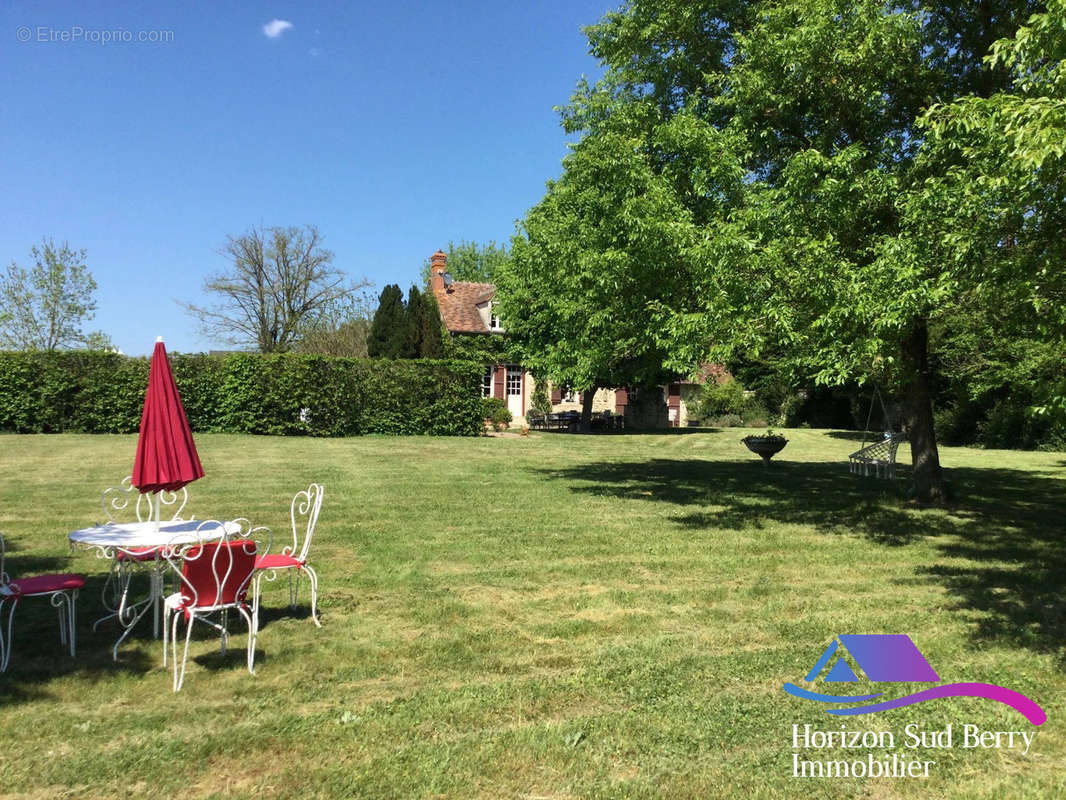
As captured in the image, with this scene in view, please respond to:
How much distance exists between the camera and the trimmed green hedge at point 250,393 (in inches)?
864

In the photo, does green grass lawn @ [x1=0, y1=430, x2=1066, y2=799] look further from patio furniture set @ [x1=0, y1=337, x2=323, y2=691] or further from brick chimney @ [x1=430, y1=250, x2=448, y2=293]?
brick chimney @ [x1=430, y1=250, x2=448, y2=293]

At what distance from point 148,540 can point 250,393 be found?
19115 millimetres

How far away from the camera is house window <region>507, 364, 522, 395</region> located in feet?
123

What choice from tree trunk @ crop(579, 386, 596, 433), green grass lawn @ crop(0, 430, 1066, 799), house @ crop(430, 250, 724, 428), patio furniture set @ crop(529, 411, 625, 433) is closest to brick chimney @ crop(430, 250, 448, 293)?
house @ crop(430, 250, 724, 428)

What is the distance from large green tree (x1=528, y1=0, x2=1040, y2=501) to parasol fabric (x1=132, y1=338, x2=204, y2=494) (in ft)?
20.5

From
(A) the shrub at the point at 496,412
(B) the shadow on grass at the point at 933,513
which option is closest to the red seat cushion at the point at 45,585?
(B) the shadow on grass at the point at 933,513

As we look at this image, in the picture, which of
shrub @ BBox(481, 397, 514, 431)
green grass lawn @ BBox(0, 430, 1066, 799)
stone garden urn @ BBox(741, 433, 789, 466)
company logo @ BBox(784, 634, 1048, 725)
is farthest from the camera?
shrub @ BBox(481, 397, 514, 431)

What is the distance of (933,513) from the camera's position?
1120 centimetres

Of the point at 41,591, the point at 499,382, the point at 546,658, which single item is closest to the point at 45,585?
the point at 41,591

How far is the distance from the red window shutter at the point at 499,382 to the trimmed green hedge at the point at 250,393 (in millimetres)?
11213

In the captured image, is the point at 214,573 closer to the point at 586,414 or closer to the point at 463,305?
the point at 586,414

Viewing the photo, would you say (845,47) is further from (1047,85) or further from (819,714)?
(819,714)

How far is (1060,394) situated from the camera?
4.74 metres

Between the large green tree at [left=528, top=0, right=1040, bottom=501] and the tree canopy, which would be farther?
the tree canopy
